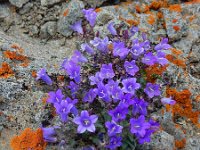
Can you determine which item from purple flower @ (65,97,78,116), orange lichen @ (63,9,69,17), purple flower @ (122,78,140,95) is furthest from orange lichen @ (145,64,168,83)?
orange lichen @ (63,9,69,17)

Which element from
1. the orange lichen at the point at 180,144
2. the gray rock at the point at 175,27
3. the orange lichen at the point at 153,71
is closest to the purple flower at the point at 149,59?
the orange lichen at the point at 153,71

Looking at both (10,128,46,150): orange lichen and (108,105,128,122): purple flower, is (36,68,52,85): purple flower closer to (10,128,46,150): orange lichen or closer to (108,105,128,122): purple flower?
(10,128,46,150): orange lichen


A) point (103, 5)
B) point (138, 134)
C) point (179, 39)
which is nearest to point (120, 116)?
point (138, 134)

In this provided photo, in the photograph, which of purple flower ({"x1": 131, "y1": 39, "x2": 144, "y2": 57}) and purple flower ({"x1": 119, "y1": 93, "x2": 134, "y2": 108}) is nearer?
purple flower ({"x1": 119, "y1": 93, "x2": 134, "y2": 108})

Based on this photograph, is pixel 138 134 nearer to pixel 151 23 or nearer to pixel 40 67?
pixel 40 67

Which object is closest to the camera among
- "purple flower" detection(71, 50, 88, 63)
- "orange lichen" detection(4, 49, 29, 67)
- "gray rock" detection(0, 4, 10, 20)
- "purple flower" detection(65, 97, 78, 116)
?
"purple flower" detection(65, 97, 78, 116)
